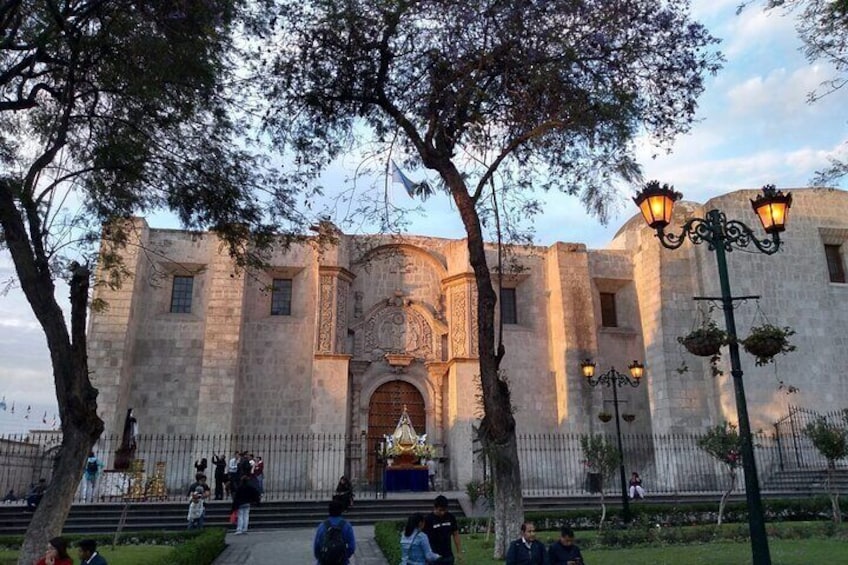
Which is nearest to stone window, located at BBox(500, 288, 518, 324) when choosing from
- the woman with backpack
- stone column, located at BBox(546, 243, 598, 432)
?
stone column, located at BBox(546, 243, 598, 432)

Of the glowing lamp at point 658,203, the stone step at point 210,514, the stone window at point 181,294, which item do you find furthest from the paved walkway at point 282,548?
the stone window at point 181,294

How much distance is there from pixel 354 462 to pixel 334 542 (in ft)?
48.6

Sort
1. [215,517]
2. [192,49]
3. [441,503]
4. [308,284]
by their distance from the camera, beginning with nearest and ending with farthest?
[441,503] → [192,49] → [215,517] → [308,284]

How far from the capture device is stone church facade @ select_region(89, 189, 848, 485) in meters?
19.3

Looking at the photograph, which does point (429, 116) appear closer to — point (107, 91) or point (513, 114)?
point (513, 114)

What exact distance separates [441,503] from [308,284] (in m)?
15.6

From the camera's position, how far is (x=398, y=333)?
2148 centimetres

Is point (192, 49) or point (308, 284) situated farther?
point (308, 284)

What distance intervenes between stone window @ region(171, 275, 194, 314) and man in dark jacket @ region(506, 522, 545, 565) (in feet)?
56.4

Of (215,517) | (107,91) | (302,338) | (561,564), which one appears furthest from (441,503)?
(302,338)

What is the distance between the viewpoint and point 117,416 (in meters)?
18.6


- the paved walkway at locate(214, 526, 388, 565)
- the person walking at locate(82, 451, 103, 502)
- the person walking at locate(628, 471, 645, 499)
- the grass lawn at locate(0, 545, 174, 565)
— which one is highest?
the person walking at locate(82, 451, 103, 502)

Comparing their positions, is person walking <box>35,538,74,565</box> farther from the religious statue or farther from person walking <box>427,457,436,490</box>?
person walking <box>427,457,436,490</box>

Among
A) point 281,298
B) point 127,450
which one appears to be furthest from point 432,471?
point 127,450
